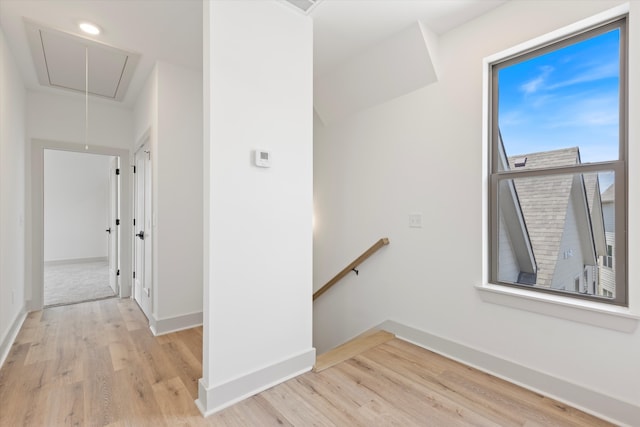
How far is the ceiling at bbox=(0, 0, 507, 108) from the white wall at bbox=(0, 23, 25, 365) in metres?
0.40

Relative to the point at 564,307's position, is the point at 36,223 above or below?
above

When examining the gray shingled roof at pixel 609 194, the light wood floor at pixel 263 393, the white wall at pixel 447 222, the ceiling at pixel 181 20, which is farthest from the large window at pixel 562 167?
the light wood floor at pixel 263 393

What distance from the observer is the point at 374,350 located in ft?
8.16

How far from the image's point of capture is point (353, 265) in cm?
312

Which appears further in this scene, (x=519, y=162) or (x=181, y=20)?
(x=181, y=20)

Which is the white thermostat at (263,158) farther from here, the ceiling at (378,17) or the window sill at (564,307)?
the window sill at (564,307)

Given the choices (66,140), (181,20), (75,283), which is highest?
(181,20)

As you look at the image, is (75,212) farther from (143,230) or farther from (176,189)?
(176,189)

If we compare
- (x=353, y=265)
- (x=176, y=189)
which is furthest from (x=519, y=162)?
(x=176, y=189)

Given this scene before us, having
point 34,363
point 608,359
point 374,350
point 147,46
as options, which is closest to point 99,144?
point 147,46

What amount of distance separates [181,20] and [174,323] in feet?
8.73

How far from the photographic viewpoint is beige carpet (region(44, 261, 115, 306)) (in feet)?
13.8

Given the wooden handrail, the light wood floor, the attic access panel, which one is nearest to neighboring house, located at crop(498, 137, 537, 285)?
the light wood floor

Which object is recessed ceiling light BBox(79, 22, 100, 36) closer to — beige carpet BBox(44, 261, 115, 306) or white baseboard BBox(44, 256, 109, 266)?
beige carpet BBox(44, 261, 115, 306)
